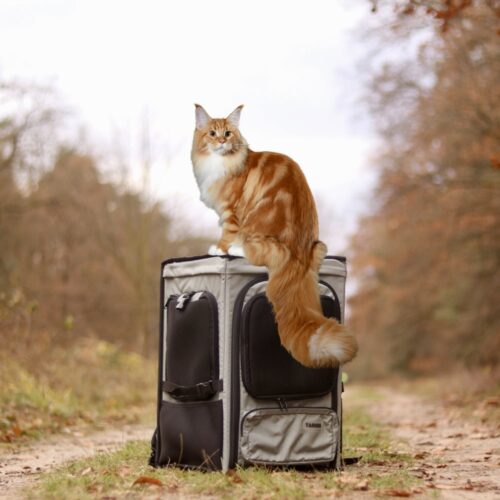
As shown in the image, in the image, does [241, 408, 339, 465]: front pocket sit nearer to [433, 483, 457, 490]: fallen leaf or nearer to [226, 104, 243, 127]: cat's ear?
[433, 483, 457, 490]: fallen leaf

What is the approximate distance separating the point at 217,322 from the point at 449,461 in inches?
78.2

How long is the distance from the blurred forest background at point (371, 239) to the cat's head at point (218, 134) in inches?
124

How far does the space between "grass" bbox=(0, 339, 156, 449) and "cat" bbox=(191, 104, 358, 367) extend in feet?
11.3

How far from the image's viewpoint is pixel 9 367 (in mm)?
9555

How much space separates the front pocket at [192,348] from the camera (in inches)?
177

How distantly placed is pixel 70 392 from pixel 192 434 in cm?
570

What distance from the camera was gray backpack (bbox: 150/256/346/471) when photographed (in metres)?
4.40

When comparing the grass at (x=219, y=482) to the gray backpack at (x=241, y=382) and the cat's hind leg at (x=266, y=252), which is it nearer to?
the gray backpack at (x=241, y=382)

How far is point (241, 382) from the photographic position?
4.41 meters

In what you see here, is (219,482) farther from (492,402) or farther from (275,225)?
(492,402)

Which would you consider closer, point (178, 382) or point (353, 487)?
point (353, 487)

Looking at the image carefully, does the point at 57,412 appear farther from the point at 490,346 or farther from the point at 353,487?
the point at 490,346

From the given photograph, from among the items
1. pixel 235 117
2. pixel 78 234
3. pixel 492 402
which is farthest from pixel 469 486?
pixel 78 234

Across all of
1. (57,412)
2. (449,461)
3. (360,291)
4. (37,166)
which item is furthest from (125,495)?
(360,291)
